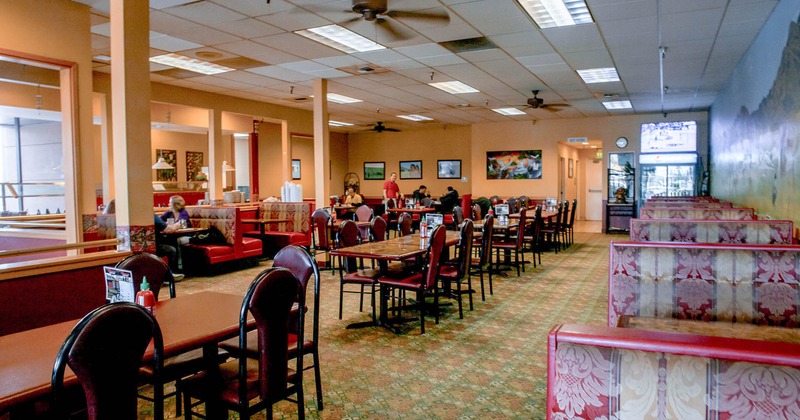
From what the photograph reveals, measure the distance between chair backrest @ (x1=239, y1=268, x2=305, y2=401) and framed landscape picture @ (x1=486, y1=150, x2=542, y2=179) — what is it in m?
13.5

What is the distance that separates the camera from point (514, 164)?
1534 centimetres

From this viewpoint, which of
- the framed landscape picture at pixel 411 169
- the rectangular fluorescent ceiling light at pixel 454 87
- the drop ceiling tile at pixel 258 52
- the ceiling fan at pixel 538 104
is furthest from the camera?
the framed landscape picture at pixel 411 169

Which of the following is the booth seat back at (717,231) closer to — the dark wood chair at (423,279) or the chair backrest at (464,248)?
the chair backrest at (464,248)

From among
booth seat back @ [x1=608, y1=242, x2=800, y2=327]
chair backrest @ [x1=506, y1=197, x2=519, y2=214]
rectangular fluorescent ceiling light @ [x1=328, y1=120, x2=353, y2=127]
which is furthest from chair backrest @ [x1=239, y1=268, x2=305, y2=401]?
rectangular fluorescent ceiling light @ [x1=328, y1=120, x2=353, y2=127]

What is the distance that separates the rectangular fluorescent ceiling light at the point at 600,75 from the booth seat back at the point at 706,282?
20.4 ft

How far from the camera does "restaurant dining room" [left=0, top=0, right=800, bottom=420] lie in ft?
5.52

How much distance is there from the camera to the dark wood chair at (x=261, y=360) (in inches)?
88.5

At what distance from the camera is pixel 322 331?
4.73m

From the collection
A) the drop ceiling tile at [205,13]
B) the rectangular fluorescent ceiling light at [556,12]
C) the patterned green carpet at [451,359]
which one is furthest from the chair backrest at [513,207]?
the drop ceiling tile at [205,13]

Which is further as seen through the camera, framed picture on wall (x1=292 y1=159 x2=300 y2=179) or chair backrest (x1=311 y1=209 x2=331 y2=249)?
framed picture on wall (x1=292 y1=159 x2=300 y2=179)

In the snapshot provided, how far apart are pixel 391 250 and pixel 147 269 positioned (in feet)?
7.06

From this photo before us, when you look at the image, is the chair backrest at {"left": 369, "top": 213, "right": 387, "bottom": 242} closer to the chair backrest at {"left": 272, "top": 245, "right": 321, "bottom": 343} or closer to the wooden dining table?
the chair backrest at {"left": 272, "top": 245, "right": 321, "bottom": 343}

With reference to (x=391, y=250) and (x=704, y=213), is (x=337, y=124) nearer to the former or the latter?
(x=391, y=250)

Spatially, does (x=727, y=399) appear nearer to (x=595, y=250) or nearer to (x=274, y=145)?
(x=595, y=250)
